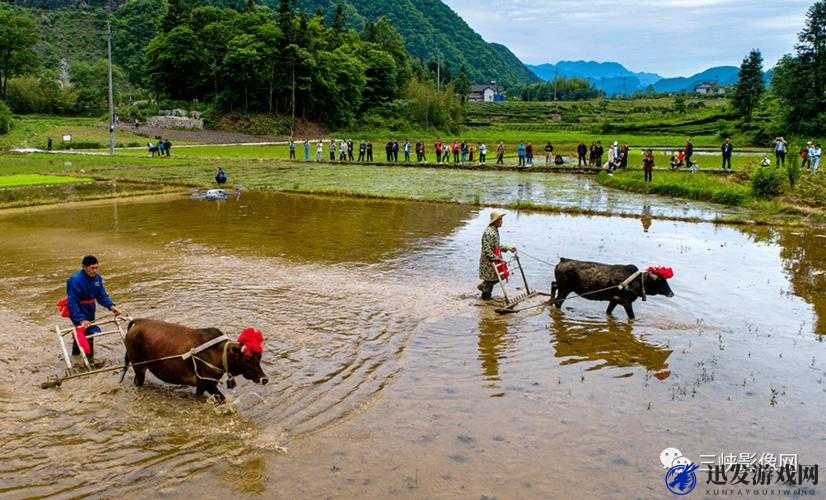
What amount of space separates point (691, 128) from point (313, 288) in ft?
204

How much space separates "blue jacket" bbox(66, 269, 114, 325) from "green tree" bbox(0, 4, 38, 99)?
298 feet

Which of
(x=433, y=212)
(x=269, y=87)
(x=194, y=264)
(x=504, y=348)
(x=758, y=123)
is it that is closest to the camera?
(x=504, y=348)

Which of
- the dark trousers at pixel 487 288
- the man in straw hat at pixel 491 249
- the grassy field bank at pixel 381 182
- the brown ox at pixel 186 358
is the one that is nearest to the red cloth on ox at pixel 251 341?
the brown ox at pixel 186 358

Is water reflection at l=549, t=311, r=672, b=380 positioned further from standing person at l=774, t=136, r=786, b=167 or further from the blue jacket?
standing person at l=774, t=136, r=786, b=167

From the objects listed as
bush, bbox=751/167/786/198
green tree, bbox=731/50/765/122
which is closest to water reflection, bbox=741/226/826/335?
bush, bbox=751/167/786/198

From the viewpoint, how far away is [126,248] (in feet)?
57.7

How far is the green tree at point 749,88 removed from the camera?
65.2 meters

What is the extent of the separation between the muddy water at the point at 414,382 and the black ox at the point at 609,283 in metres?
0.49

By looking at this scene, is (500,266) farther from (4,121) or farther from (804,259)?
(4,121)

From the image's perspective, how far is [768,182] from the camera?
82.5 ft

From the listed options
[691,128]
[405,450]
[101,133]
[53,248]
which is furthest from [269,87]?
[405,450]

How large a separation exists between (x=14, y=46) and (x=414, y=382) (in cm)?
10066

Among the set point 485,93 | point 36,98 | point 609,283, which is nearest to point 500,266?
point 609,283

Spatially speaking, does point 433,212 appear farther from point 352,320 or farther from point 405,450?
point 405,450
